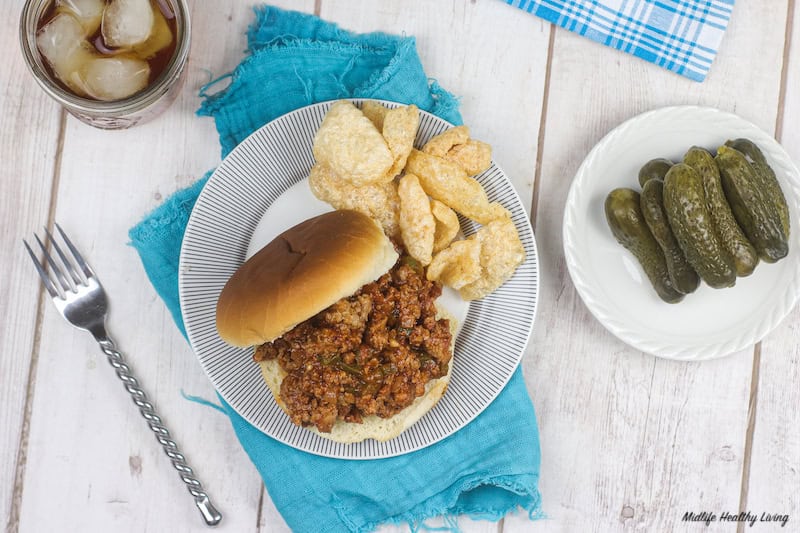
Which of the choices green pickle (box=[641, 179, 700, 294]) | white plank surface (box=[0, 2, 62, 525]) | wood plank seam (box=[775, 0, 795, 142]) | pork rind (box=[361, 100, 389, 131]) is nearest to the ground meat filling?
pork rind (box=[361, 100, 389, 131])

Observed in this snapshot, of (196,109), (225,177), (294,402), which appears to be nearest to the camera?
(294,402)

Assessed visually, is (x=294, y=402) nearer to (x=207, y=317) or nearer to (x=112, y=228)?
(x=207, y=317)

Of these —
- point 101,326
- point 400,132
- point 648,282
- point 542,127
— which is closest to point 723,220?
point 648,282

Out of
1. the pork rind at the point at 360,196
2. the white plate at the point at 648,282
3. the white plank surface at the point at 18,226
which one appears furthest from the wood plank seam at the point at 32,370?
the white plate at the point at 648,282

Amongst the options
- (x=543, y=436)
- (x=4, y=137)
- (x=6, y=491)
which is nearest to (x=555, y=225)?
(x=543, y=436)

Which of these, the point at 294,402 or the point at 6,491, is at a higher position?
the point at 294,402

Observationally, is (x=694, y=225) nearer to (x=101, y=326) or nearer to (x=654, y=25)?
(x=654, y=25)

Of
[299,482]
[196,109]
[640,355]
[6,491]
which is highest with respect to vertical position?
[196,109]
